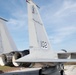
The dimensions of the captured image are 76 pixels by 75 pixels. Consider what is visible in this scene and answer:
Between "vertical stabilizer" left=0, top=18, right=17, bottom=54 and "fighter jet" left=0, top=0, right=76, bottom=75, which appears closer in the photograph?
"fighter jet" left=0, top=0, right=76, bottom=75

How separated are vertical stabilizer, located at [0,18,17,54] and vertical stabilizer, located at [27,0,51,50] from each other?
1.96m

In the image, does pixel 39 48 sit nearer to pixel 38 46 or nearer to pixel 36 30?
pixel 38 46

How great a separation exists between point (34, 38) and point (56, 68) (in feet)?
11.7

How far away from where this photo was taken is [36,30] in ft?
41.2

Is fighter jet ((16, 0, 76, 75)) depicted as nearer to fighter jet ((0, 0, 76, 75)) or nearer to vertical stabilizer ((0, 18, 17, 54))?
fighter jet ((0, 0, 76, 75))

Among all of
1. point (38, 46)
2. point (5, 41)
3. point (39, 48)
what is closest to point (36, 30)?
point (38, 46)

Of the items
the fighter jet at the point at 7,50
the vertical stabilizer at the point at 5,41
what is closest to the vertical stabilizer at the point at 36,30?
the fighter jet at the point at 7,50

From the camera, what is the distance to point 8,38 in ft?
44.1

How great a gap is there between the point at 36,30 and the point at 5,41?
225 centimetres

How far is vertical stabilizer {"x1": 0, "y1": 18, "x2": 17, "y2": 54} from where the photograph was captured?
41.6 ft

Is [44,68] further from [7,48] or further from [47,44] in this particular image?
[7,48]

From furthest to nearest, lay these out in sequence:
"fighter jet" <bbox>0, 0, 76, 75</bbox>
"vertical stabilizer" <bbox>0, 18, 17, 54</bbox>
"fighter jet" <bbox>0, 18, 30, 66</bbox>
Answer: "vertical stabilizer" <bbox>0, 18, 17, 54</bbox>
"fighter jet" <bbox>0, 18, 30, 66</bbox>
"fighter jet" <bbox>0, 0, 76, 75</bbox>

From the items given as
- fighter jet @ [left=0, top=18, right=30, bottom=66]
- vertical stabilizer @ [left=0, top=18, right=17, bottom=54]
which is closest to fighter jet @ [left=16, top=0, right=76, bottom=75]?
fighter jet @ [left=0, top=18, right=30, bottom=66]

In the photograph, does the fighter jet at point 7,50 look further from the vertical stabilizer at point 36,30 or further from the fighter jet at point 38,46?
the vertical stabilizer at point 36,30
